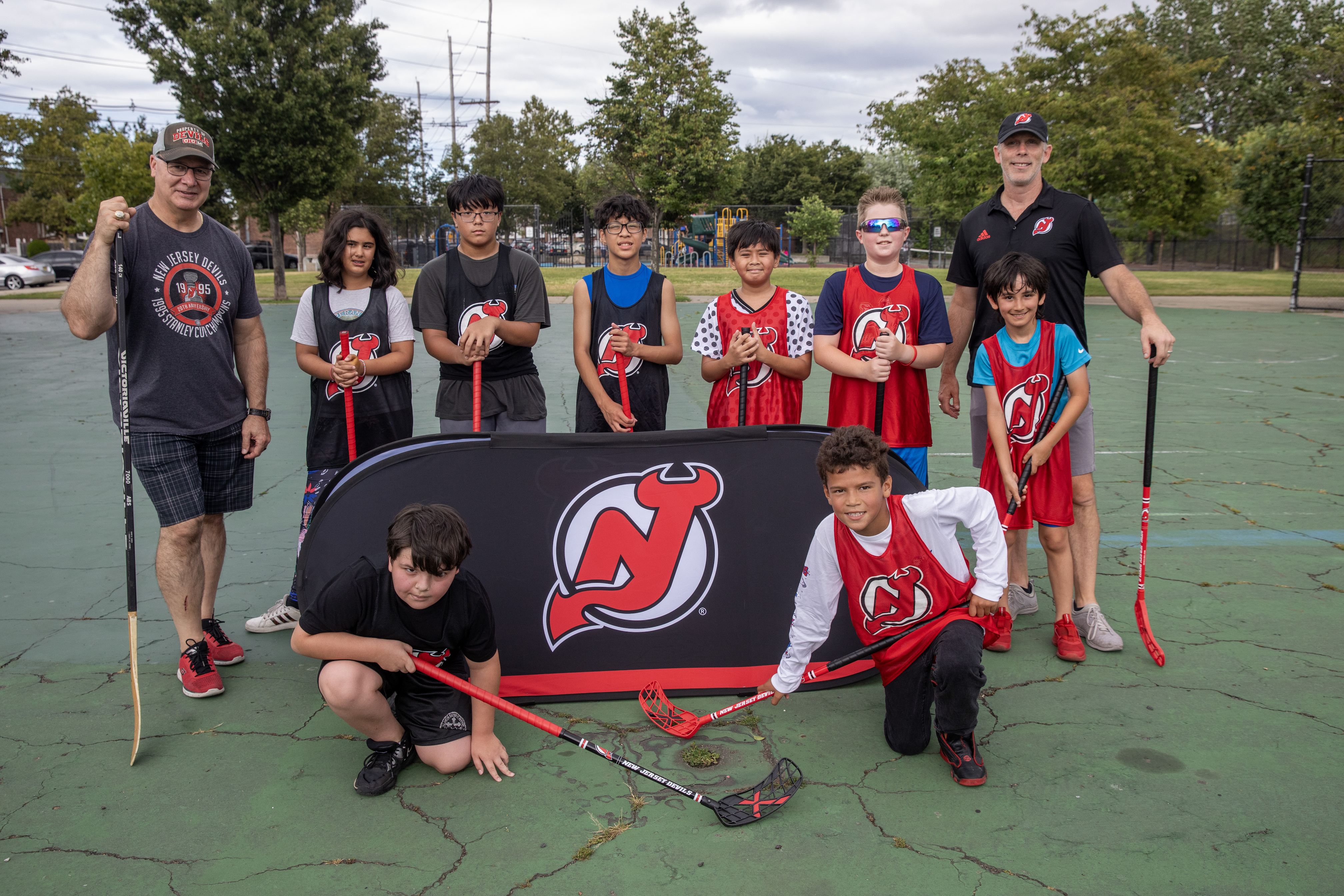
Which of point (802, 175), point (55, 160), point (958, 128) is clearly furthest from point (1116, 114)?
point (55, 160)

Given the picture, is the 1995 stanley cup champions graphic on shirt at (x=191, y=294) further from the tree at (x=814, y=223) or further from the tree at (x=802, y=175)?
the tree at (x=802, y=175)

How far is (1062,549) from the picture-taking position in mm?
3707

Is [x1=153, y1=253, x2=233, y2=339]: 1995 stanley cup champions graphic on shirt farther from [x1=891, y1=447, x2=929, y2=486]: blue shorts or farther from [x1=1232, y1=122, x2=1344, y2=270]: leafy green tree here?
[x1=1232, y1=122, x2=1344, y2=270]: leafy green tree

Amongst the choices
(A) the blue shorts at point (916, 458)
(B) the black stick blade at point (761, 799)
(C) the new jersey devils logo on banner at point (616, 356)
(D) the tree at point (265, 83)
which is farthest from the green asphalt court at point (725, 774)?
(D) the tree at point (265, 83)

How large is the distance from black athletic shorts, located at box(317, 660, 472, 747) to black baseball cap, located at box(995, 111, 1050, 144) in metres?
3.08

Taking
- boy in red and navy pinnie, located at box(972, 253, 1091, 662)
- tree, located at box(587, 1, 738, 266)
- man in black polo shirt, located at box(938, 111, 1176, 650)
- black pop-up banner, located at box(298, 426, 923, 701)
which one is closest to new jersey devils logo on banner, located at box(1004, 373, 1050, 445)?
boy in red and navy pinnie, located at box(972, 253, 1091, 662)

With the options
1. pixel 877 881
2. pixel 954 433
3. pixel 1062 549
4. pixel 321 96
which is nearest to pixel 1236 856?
pixel 877 881

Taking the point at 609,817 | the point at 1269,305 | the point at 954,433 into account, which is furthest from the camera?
the point at 1269,305

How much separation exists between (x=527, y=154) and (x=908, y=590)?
163 ft

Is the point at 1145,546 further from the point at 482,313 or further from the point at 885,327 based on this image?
the point at 482,313

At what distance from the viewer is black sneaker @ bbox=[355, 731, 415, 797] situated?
2.75m

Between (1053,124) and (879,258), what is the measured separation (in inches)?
850

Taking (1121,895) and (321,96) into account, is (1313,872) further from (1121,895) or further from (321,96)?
(321,96)

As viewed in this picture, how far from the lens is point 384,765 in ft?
9.24
